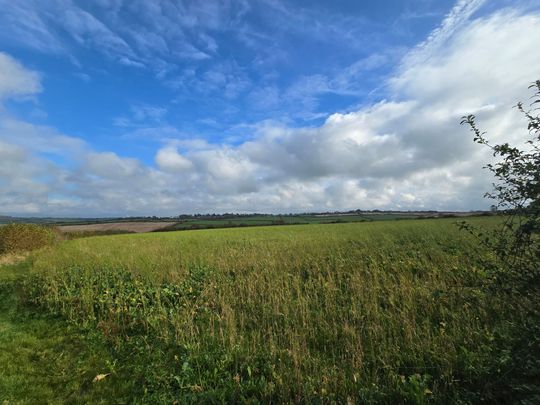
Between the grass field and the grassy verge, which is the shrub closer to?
the grass field

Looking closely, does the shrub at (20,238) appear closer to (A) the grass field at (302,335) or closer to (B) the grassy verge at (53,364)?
(A) the grass field at (302,335)

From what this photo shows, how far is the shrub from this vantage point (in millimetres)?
33094

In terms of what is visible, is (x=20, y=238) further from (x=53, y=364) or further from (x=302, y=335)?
(x=302, y=335)

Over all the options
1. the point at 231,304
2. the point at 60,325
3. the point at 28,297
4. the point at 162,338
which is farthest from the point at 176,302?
the point at 28,297

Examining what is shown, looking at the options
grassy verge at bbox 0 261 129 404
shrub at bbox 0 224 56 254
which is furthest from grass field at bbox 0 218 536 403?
shrub at bbox 0 224 56 254

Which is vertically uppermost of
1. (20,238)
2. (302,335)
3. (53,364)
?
(20,238)

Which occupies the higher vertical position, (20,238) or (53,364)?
(20,238)

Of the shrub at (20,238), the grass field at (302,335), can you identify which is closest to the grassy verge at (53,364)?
the grass field at (302,335)

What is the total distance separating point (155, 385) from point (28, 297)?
1128 cm

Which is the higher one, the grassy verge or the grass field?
the grass field

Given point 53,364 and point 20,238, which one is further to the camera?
point 20,238

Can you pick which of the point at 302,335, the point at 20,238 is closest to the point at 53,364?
the point at 302,335

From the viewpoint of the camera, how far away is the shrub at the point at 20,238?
1303 inches

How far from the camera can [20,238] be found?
114ft
